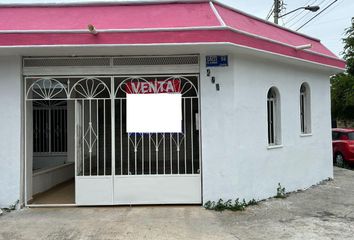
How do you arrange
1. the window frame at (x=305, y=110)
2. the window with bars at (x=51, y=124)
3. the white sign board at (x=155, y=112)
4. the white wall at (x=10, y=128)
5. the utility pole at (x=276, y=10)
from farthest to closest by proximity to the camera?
the utility pole at (x=276, y=10) → the window with bars at (x=51, y=124) → the window frame at (x=305, y=110) → the white sign board at (x=155, y=112) → the white wall at (x=10, y=128)

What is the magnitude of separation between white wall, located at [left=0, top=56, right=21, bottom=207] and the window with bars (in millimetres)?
3955

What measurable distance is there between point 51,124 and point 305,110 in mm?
7389

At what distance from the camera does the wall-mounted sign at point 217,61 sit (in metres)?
7.52

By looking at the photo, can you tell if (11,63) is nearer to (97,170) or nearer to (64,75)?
(64,75)

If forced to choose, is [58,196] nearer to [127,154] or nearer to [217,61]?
[127,154]

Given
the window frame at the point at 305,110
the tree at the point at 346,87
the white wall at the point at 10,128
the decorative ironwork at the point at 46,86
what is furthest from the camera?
the tree at the point at 346,87

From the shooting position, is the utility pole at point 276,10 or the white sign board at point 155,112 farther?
the utility pole at point 276,10

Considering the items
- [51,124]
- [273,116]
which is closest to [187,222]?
[273,116]

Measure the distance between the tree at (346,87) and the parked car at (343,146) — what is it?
25.2 ft

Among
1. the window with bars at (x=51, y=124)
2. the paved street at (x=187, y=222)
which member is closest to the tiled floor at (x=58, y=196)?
the paved street at (x=187, y=222)

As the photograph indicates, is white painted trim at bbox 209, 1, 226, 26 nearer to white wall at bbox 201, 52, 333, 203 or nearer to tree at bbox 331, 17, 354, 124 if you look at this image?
white wall at bbox 201, 52, 333, 203

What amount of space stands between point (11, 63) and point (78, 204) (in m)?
3.12

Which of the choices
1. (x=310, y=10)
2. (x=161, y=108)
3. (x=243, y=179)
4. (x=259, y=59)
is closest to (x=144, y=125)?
(x=161, y=108)

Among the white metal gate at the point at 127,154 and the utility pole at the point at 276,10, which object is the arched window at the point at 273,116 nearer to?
the white metal gate at the point at 127,154
